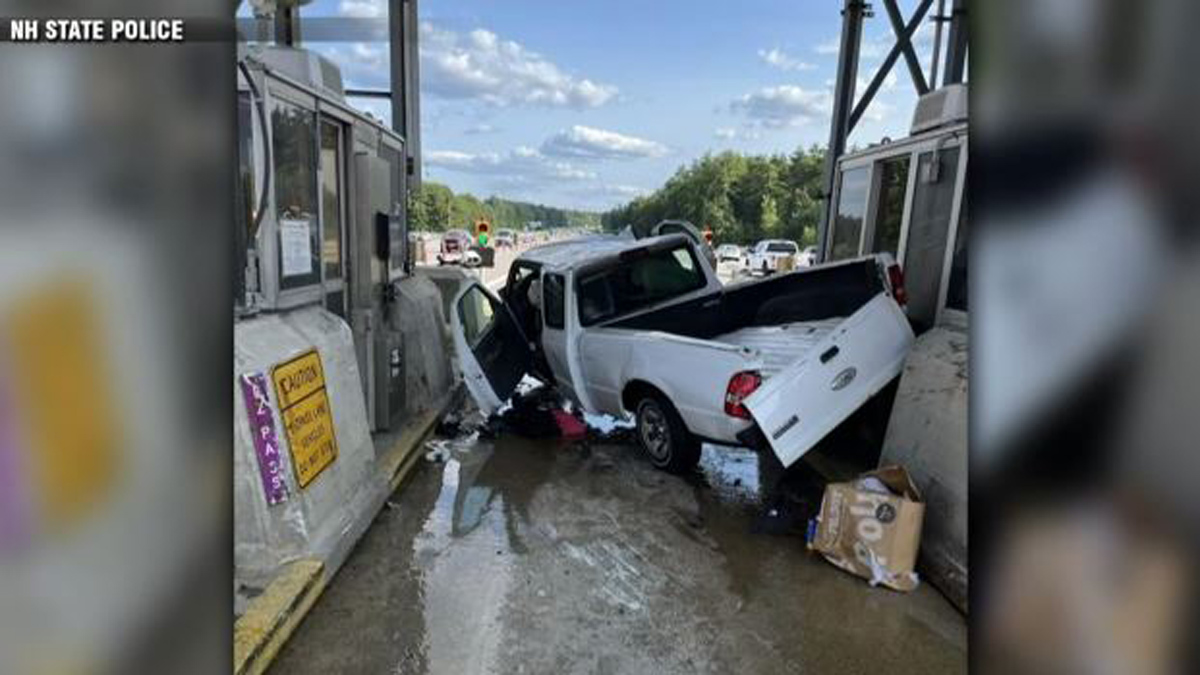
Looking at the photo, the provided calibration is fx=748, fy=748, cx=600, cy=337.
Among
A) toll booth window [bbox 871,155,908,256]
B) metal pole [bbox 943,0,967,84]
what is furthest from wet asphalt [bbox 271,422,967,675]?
metal pole [bbox 943,0,967,84]

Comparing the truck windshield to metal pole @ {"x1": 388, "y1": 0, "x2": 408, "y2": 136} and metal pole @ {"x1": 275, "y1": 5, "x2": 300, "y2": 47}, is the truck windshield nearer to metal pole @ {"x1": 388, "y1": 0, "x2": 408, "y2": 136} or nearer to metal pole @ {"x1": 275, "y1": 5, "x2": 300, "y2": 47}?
metal pole @ {"x1": 388, "y1": 0, "x2": 408, "y2": 136}

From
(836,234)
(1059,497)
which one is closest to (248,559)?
(1059,497)

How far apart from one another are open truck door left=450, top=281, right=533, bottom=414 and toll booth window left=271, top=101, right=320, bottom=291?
195 cm

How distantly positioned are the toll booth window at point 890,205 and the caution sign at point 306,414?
4.75 metres

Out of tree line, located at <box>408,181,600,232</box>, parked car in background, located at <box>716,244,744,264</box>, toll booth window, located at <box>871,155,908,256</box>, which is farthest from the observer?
tree line, located at <box>408,181,600,232</box>

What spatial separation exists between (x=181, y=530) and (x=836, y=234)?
8.00m

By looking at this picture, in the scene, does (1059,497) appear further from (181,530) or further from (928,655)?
(928,655)

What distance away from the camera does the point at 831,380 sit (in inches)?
189

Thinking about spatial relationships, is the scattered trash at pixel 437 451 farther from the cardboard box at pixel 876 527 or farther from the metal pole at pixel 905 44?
the metal pole at pixel 905 44

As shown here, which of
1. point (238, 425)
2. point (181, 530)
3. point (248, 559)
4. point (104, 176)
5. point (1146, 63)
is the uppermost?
point (1146, 63)

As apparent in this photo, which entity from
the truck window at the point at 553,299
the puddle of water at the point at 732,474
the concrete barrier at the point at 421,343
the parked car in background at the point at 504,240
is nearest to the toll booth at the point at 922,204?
the puddle of water at the point at 732,474

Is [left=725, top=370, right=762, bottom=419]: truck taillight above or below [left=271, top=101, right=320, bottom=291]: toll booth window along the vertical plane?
below

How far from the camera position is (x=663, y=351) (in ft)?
18.5

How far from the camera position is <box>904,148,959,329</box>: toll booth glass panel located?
5.50 m
